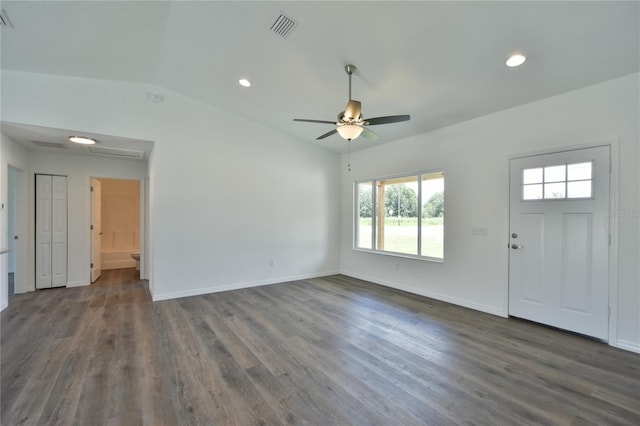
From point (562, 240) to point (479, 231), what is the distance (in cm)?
92

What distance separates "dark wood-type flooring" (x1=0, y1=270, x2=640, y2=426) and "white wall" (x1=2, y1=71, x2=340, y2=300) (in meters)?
1.05

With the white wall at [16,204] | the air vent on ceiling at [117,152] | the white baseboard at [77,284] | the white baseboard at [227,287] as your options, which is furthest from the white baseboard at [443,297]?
the white wall at [16,204]

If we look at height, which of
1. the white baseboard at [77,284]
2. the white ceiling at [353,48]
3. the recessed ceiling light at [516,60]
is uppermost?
the white ceiling at [353,48]

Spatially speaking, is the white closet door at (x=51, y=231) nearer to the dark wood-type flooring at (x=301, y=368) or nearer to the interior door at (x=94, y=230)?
the interior door at (x=94, y=230)

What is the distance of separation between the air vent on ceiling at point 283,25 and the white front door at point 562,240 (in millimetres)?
3193

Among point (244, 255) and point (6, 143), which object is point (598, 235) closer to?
point (244, 255)

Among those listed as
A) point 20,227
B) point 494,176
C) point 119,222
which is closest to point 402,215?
point 494,176

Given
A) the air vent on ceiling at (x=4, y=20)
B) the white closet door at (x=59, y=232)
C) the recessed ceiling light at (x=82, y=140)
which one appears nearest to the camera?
the air vent on ceiling at (x=4, y=20)

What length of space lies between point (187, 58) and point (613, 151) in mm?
5023

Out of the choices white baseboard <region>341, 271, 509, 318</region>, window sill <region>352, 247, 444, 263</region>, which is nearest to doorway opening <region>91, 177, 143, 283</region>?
window sill <region>352, 247, 444, 263</region>

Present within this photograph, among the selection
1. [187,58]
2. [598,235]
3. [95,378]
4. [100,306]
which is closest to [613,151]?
[598,235]

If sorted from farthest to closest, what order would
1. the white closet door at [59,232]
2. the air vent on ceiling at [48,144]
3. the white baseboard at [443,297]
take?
the white closet door at [59,232] → the air vent on ceiling at [48,144] → the white baseboard at [443,297]

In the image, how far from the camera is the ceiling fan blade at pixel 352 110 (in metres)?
2.83

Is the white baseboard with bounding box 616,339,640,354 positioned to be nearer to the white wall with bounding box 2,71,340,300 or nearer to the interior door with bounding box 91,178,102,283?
the white wall with bounding box 2,71,340,300
